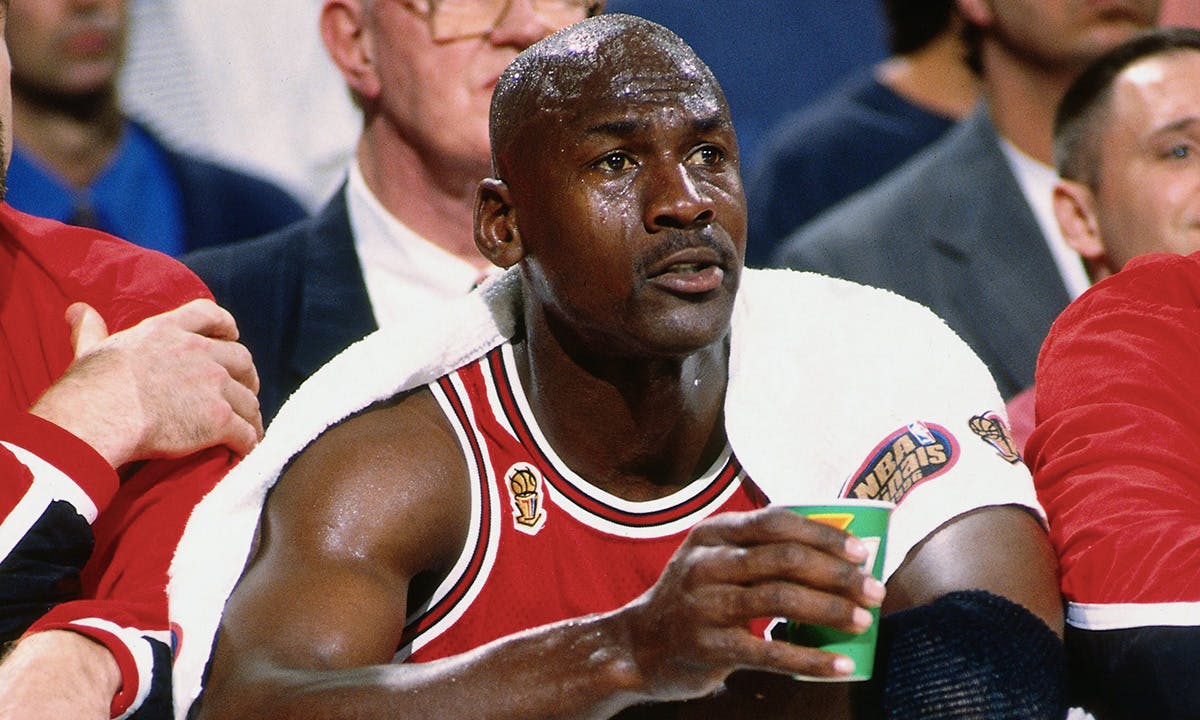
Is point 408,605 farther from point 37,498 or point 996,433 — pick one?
point 996,433

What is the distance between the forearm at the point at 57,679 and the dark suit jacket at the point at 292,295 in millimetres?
1034

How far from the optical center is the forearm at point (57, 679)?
1.77 metres

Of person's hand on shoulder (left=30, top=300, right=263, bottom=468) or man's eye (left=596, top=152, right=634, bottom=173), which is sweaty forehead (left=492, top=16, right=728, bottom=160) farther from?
person's hand on shoulder (left=30, top=300, right=263, bottom=468)

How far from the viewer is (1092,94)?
300 centimetres

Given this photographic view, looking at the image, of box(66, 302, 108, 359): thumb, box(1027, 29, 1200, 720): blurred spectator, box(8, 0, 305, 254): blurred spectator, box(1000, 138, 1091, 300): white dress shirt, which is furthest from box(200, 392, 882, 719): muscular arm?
box(1000, 138, 1091, 300): white dress shirt

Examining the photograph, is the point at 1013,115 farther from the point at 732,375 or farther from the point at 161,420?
the point at 161,420

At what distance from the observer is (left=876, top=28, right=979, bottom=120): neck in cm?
420

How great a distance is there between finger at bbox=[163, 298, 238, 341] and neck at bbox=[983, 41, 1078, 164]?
2160mm

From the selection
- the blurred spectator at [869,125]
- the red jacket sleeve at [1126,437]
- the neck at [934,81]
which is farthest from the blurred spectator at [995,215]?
the red jacket sleeve at [1126,437]

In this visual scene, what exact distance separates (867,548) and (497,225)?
2.63 feet

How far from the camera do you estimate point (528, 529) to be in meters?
1.97

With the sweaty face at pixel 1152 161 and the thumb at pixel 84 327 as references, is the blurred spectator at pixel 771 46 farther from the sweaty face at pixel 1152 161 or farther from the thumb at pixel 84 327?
the thumb at pixel 84 327

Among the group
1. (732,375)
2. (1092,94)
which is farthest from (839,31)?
(732,375)

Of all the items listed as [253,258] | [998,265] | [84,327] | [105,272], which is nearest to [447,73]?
[253,258]
